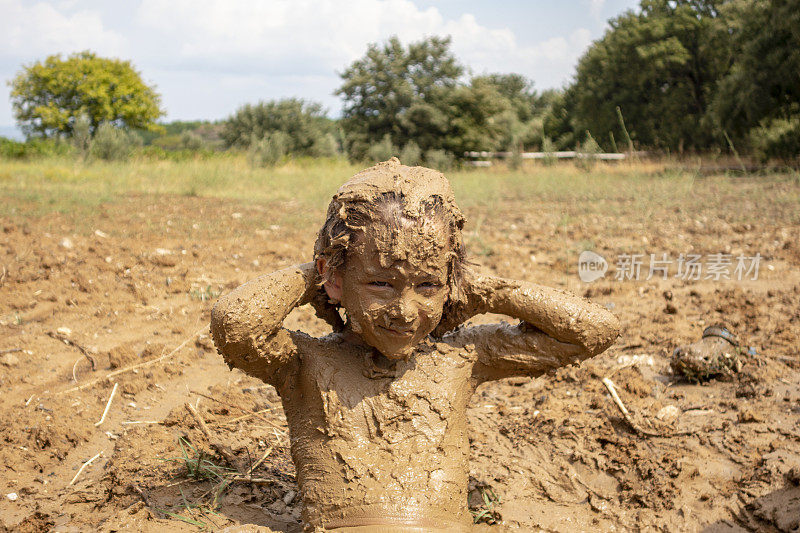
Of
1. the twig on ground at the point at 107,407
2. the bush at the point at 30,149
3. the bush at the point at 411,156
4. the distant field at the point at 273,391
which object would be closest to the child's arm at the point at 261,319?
the distant field at the point at 273,391

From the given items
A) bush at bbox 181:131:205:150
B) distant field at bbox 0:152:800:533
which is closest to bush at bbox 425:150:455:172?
bush at bbox 181:131:205:150

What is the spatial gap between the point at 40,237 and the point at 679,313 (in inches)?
219

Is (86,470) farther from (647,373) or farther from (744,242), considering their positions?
(744,242)

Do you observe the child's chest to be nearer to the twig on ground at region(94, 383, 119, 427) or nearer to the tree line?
the twig on ground at region(94, 383, 119, 427)

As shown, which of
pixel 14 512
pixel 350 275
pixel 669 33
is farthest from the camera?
pixel 669 33

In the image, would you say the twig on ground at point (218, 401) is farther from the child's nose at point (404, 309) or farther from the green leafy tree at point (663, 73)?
the green leafy tree at point (663, 73)

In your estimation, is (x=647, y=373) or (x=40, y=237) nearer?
(x=647, y=373)

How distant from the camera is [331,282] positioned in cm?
222

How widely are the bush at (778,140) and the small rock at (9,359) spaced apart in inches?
587

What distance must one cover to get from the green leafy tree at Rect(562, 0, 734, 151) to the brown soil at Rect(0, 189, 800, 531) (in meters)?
18.5

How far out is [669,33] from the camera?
76.6 ft

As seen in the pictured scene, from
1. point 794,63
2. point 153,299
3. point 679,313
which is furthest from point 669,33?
point 153,299

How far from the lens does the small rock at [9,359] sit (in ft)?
13.1

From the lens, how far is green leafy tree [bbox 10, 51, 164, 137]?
29844 mm
